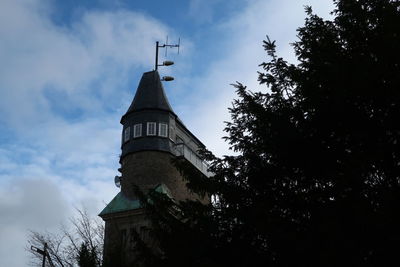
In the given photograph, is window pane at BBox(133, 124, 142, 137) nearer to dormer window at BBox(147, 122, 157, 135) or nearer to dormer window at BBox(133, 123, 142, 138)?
dormer window at BBox(133, 123, 142, 138)

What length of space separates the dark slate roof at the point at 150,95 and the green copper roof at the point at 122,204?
5227mm

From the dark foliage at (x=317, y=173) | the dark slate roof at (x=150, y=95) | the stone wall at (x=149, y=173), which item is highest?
the dark slate roof at (x=150, y=95)

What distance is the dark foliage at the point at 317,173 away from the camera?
9.27m

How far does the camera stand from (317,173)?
10.8 meters

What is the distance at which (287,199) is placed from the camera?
35.2 ft

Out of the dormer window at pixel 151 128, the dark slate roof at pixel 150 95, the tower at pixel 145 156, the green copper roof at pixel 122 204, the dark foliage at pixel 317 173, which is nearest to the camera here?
the dark foliage at pixel 317 173

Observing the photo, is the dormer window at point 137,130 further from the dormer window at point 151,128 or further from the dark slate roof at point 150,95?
the dark slate roof at point 150,95

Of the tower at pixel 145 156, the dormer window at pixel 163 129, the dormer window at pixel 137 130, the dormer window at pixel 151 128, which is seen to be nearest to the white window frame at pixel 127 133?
the tower at pixel 145 156

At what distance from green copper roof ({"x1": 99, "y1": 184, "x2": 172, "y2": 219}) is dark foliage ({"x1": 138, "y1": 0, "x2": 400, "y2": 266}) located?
1526 cm

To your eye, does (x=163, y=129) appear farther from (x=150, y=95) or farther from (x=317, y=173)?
(x=317, y=173)

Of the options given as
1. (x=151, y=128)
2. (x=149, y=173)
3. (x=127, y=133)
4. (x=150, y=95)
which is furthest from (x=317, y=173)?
(x=150, y=95)

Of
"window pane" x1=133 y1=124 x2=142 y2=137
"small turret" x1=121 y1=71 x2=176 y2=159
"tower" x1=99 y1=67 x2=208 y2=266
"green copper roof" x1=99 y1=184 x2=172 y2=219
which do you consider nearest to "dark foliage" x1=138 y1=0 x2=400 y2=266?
"tower" x1=99 y1=67 x2=208 y2=266

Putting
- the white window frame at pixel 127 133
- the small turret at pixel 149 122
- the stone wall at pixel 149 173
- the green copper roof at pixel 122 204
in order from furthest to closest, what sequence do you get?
the white window frame at pixel 127 133 < the small turret at pixel 149 122 < the stone wall at pixel 149 173 < the green copper roof at pixel 122 204

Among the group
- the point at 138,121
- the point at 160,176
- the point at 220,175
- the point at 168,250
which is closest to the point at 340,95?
the point at 220,175
